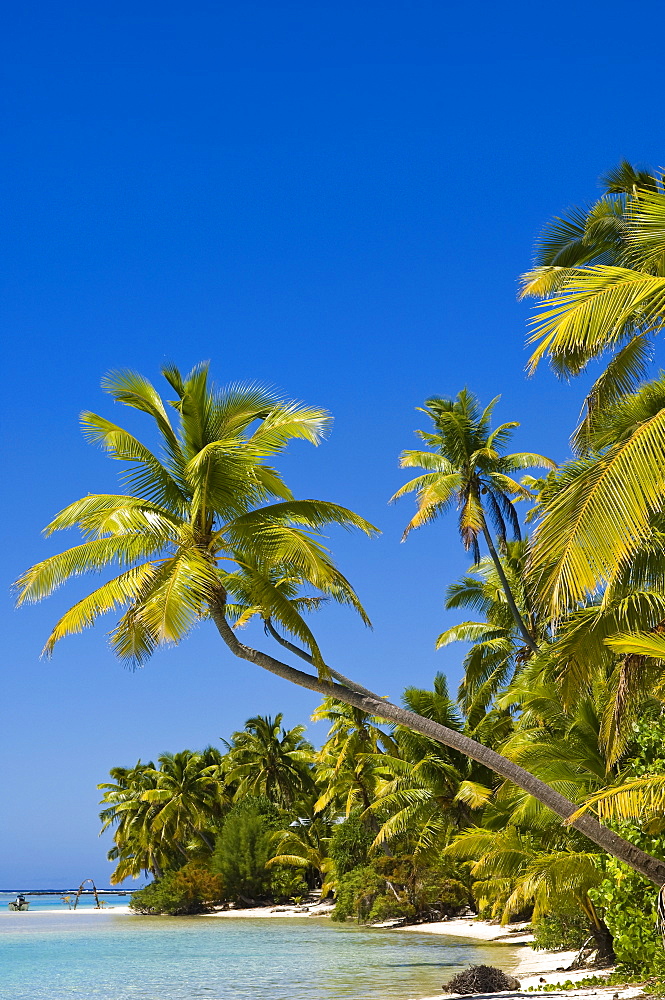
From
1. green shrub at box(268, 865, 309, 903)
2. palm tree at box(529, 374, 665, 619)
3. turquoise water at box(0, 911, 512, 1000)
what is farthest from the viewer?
green shrub at box(268, 865, 309, 903)

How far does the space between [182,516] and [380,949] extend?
15.9 metres

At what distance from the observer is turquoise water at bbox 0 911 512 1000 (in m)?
17.8

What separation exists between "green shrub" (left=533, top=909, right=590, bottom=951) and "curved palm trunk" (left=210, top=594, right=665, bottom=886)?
6.96 metres

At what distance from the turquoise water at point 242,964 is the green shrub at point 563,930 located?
194 centimetres

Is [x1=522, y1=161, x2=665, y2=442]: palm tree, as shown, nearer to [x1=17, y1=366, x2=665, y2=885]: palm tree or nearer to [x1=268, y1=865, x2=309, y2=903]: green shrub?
[x1=17, y1=366, x2=665, y2=885]: palm tree

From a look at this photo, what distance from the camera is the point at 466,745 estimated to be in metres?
11.7

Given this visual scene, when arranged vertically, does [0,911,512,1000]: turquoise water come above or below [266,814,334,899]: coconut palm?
below

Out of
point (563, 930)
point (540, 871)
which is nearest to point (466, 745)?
point (540, 871)

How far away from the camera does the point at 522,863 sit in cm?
1803

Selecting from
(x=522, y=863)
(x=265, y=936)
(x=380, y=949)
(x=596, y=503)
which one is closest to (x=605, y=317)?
(x=596, y=503)

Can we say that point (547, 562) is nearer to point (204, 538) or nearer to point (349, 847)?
point (204, 538)

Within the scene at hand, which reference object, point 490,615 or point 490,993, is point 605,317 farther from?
point 490,615

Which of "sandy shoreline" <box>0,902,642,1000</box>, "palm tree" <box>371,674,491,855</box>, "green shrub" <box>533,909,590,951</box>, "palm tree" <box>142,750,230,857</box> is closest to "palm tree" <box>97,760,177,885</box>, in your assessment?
"palm tree" <box>142,750,230,857</box>

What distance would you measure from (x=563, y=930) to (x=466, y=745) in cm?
842
